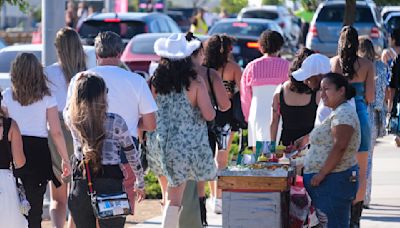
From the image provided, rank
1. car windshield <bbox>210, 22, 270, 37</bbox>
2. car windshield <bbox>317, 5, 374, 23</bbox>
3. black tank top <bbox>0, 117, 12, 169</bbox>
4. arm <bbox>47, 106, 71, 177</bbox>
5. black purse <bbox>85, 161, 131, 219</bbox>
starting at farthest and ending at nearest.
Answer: car windshield <bbox>317, 5, 374, 23</bbox> < car windshield <bbox>210, 22, 270, 37</bbox> < arm <bbox>47, 106, 71, 177</bbox> < black tank top <bbox>0, 117, 12, 169</bbox> < black purse <bbox>85, 161, 131, 219</bbox>

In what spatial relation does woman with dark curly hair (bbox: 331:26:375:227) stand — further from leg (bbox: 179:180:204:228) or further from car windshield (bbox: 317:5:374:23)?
car windshield (bbox: 317:5:374:23)

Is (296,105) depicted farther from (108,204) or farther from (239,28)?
(239,28)

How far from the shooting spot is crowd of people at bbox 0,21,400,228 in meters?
7.12

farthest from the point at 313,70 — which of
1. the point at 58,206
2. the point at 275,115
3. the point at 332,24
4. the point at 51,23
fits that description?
the point at 332,24

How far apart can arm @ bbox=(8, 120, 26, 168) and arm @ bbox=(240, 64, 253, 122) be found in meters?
4.09

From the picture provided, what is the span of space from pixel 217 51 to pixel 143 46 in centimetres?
949

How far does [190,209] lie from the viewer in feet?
29.5

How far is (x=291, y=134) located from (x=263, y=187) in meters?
1.72

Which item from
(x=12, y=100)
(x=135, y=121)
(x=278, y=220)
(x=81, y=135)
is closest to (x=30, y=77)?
(x=12, y=100)

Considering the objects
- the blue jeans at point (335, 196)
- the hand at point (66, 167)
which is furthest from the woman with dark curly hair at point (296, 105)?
the hand at point (66, 167)

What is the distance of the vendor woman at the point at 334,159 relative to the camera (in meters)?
7.84

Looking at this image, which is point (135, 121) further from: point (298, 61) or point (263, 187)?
point (298, 61)

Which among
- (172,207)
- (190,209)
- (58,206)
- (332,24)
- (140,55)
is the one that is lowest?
(332,24)

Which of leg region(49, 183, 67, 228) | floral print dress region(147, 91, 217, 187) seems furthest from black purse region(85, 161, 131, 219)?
leg region(49, 183, 67, 228)
